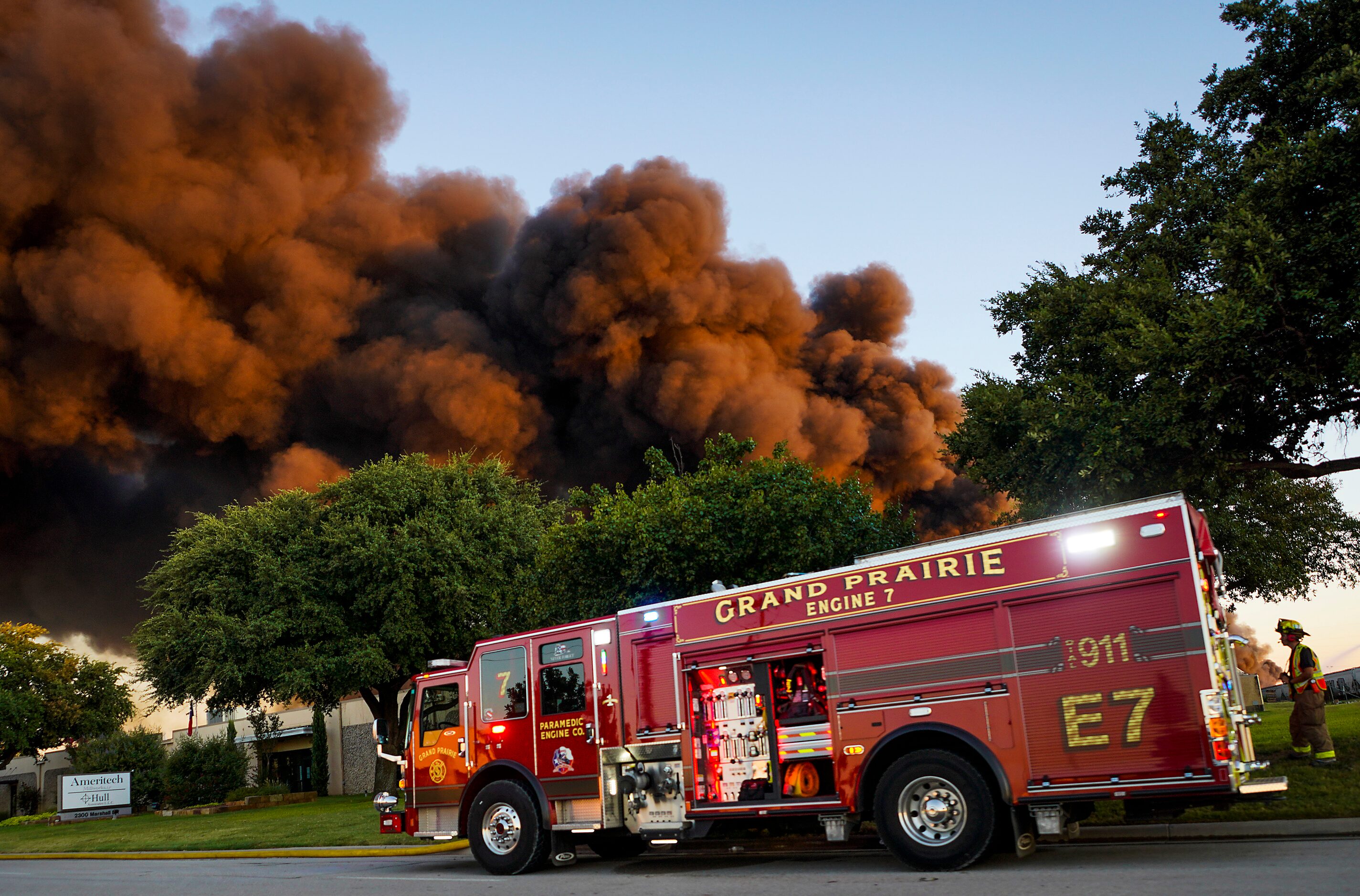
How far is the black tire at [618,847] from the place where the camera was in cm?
1172

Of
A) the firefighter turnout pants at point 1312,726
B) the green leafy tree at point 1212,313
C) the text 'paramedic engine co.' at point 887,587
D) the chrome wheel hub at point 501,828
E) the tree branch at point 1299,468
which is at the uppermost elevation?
the green leafy tree at point 1212,313

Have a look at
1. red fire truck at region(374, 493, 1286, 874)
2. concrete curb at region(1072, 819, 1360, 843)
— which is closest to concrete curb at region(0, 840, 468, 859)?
red fire truck at region(374, 493, 1286, 874)

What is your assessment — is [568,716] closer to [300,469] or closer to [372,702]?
[372,702]

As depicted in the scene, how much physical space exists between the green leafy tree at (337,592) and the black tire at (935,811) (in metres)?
20.0

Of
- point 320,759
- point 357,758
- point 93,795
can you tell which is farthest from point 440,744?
point 320,759

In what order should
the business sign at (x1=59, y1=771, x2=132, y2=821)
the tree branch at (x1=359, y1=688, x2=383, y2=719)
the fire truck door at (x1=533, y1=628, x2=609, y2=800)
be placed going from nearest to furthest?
the fire truck door at (x1=533, y1=628, x2=609, y2=800) < the tree branch at (x1=359, y1=688, x2=383, y2=719) < the business sign at (x1=59, y1=771, x2=132, y2=821)

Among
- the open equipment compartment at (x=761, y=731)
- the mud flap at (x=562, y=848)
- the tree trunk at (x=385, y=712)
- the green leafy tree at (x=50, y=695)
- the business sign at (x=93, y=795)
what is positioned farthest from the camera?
the green leafy tree at (x=50, y=695)

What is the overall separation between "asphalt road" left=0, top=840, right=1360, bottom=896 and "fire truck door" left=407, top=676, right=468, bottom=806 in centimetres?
Answer: 86

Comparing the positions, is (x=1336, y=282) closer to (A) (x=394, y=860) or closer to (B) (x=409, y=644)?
(A) (x=394, y=860)

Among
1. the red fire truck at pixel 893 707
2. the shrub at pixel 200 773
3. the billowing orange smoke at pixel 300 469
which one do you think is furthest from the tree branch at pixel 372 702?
the red fire truck at pixel 893 707

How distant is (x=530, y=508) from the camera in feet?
106

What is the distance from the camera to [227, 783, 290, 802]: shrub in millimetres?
37812

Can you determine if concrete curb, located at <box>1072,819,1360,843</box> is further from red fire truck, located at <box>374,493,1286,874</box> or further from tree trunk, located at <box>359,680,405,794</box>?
tree trunk, located at <box>359,680,405,794</box>

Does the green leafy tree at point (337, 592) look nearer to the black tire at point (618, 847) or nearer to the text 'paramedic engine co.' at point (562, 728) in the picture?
the black tire at point (618, 847)
